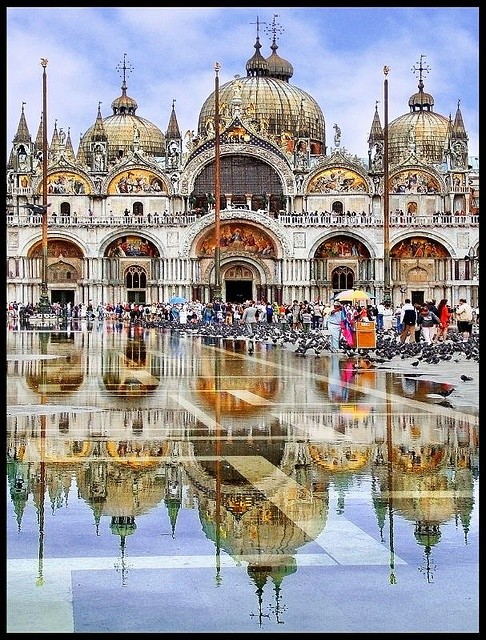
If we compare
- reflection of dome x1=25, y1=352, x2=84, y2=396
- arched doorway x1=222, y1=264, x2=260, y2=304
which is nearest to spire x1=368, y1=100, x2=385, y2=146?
arched doorway x1=222, y1=264, x2=260, y2=304

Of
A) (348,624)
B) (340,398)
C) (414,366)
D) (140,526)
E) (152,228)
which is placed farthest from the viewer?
(152,228)

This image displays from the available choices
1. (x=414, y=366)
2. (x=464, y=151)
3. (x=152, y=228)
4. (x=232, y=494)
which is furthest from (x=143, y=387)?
(x=464, y=151)

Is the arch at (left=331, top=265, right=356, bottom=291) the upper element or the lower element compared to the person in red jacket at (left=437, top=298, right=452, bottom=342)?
upper

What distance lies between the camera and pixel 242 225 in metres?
80.1

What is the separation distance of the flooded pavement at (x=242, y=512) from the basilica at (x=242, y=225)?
6020 cm

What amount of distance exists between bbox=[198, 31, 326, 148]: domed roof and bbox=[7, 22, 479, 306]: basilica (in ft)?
8.39

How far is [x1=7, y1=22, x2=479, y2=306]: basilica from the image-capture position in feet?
262

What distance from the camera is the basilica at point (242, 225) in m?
79.8

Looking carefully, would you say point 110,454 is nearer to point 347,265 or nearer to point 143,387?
point 143,387

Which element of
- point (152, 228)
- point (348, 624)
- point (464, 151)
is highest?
point (464, 151)

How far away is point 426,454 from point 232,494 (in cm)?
305

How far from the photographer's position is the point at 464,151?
86688 millimetres

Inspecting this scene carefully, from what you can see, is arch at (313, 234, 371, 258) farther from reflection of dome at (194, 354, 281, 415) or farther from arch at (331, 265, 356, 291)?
reflection of dome at (194, 354, 281, 415)

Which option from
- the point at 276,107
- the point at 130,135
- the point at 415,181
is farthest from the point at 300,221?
the point at 130,135
